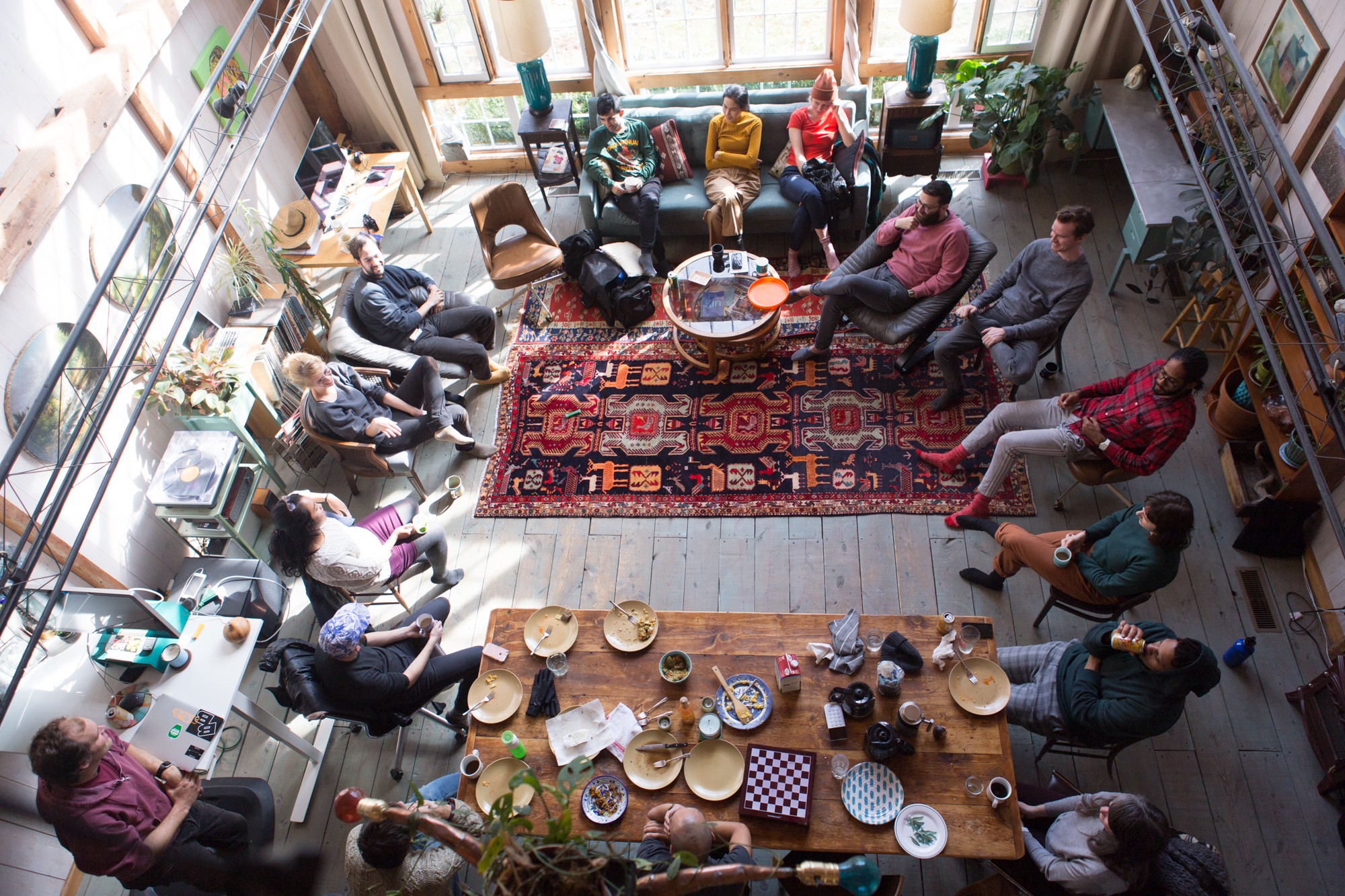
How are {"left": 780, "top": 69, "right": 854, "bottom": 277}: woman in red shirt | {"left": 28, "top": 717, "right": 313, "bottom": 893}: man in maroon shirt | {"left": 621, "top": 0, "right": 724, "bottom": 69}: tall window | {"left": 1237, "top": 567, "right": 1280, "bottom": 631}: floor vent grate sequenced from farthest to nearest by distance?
{"left": 621, "top": 0, "right": 724, "bottom": 69}: tall window
{"left": 780, "top": 69, "right": 854, "bottom": 277}: woman in red shirt
{"left": 1237, "top": 567, "right": 1280, "bottom": 631}: floor vent grate
{"left": 28, "top": 717, "right": 313, "bottom": 893}: man in maroon shirt

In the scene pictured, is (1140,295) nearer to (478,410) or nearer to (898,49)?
(898,49)

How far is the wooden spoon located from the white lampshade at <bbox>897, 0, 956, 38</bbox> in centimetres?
467

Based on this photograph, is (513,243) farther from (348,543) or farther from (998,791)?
(998,791)

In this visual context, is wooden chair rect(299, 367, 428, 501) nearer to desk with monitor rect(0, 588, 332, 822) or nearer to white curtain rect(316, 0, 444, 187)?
desk with monitor rect(0, 588, 332, 822)

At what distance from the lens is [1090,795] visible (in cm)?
275

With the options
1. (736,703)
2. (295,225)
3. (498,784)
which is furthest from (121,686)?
(295,225)

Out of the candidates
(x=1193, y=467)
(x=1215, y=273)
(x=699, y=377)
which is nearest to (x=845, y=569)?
(x=699, y=377)

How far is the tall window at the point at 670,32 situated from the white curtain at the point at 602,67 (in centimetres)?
23

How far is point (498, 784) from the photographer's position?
9.92 feet

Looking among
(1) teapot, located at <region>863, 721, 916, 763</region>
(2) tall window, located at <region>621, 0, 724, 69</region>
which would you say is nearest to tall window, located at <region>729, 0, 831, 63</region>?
(2) tall window, located at <region>621, 0, 724, 69</region>

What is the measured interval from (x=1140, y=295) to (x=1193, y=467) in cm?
143

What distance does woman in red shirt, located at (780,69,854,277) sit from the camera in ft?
18.2

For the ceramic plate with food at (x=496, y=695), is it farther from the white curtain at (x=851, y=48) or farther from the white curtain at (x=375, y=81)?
the white curtain at (x=851, y=48)

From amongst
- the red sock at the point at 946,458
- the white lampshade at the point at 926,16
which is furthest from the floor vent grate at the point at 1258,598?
the white lampshade at the point at 926,16
